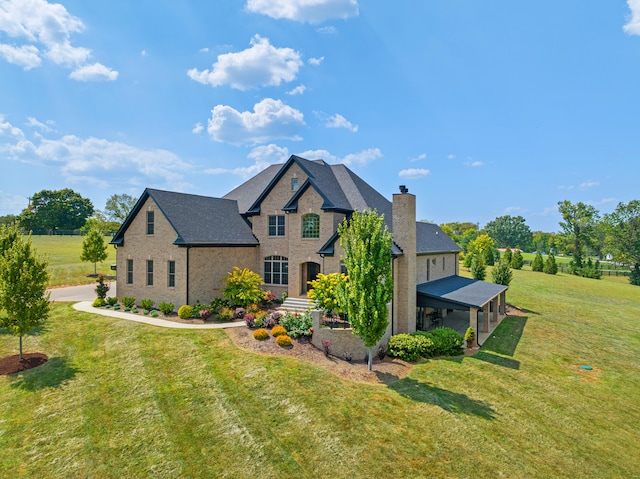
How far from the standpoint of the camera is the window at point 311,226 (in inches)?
976

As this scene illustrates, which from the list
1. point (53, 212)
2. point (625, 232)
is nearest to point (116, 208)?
point (53, 212)

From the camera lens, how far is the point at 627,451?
39.9 feet

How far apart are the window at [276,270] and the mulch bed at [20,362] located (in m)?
14.2

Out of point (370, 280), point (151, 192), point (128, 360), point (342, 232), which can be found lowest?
point (128, 360)

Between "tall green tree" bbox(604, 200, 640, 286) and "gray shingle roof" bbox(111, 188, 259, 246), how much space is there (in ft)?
253

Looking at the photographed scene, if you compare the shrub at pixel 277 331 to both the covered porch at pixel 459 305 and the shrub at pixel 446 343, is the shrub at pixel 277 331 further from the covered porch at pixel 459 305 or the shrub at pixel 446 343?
the covered porch at pixel 459 305

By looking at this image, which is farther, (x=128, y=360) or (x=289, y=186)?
(x=289, y=186)

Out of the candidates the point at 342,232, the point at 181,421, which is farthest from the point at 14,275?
the point at 342,232

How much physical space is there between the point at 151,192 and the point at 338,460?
2181 cm

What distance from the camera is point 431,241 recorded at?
3047 cm

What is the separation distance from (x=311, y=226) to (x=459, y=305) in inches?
429

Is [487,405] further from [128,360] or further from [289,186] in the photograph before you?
[289,186]

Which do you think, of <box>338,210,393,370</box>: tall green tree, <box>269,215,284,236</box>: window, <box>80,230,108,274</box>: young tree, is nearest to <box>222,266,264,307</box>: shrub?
<box>269,215,284,236</box>: window

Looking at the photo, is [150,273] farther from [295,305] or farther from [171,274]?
[295,305]
